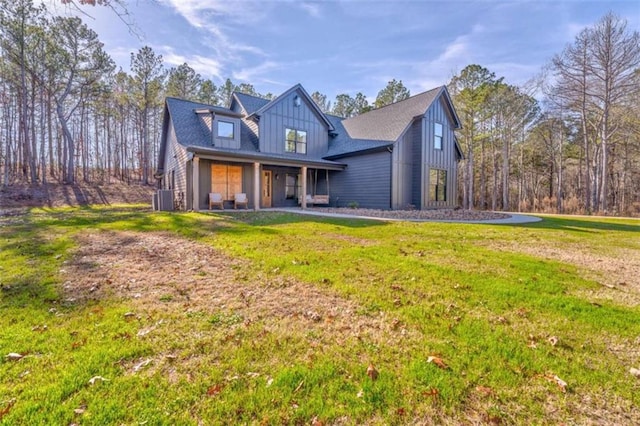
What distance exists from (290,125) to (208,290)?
49.1 ft

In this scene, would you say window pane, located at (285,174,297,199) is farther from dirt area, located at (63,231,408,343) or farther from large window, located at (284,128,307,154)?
dirt area, located at (63,231,408,343)

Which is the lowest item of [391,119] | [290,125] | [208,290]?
[208,290]

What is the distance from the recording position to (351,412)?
1703 millimetres

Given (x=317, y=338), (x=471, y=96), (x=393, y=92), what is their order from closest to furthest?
(x=317, y=338) → (x=471, y=96) → (x=393, y=92)

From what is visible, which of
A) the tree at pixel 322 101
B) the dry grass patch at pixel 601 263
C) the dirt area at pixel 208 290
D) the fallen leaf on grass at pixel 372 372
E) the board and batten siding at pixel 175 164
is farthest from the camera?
the tree at pixel 322 101

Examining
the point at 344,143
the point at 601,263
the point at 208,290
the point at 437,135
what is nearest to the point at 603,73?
the point at 437,135

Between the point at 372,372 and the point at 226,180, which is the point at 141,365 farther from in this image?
the point at 226,180

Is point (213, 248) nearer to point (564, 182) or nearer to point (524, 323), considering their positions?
point (524, 323)

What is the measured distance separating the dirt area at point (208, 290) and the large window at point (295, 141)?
12678 millimetres

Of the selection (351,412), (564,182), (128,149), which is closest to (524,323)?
(351,412)

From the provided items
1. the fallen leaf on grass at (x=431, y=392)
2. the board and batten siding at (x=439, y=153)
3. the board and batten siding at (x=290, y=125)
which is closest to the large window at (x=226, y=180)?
the board and batten siding at (x=290, y=125)

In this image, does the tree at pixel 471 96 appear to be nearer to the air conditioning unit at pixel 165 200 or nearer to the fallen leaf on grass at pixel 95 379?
the air conditioning unit at pixel 165 200

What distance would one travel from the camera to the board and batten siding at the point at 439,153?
51.8 ft

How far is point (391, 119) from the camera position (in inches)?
668
